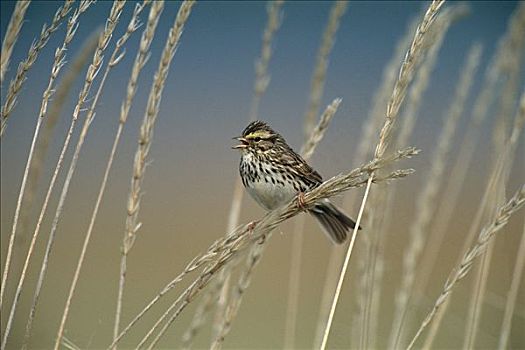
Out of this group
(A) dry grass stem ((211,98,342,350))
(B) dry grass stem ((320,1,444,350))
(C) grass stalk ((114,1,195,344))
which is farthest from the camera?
(A) dry grass stem ((211,98,342,350))

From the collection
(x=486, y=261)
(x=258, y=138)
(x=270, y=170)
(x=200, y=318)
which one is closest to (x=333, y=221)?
(x=270, y=170)

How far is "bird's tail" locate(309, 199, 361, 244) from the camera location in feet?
9.83

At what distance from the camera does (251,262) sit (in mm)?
2131

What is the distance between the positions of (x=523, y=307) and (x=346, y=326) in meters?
0.66

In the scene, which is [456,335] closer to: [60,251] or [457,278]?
[457,278]

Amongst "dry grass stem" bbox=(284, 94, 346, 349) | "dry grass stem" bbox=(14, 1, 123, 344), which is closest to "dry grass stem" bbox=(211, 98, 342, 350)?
"dry grass stem" bbox=(284, 94, 346, 349)

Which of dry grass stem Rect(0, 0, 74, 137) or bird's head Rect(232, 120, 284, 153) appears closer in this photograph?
dry grass stem Rect(0, 0, 74, 137)

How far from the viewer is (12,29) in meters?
1.44

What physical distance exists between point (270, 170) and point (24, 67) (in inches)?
73.7

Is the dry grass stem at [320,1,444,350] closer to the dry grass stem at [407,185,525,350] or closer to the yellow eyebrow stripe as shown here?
the dry grass stem at [407,185,525,350]

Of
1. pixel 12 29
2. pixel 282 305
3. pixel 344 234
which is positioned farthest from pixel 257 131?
pixel 12 29

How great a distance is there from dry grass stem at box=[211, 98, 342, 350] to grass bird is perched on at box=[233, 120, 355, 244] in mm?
825

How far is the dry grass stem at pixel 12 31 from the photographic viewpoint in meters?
1.44

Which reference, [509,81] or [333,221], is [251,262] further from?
[509,81]
